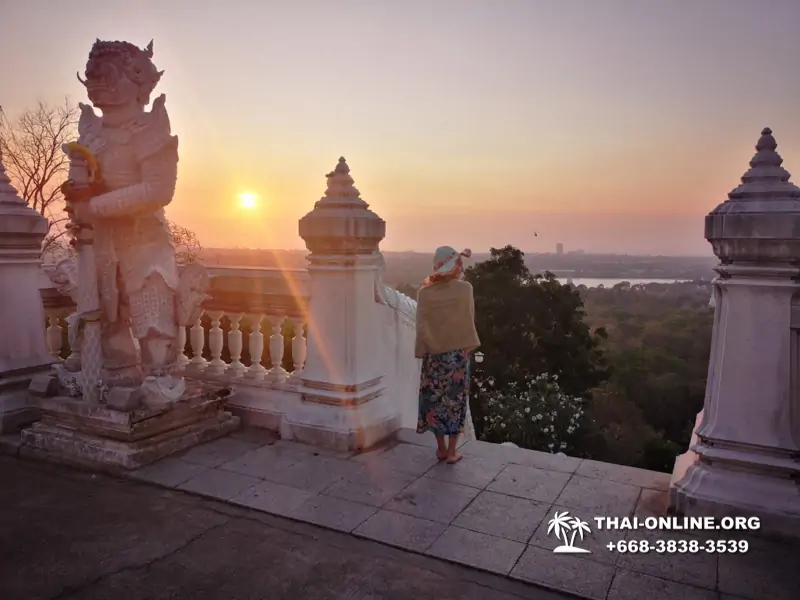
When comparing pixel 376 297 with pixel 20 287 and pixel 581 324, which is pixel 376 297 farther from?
pixel 581 324

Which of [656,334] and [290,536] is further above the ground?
[290,536]

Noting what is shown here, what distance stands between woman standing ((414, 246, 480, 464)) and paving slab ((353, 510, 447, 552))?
3.34 feet

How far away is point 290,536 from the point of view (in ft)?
12.0

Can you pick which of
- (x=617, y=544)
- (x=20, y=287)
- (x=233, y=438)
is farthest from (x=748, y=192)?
(x=20, y=287)

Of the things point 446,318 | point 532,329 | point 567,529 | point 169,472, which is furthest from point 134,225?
point 532,329

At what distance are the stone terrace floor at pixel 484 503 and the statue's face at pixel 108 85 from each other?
2.83m

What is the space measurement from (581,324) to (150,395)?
44.8 ft

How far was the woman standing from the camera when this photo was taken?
4.80 metres

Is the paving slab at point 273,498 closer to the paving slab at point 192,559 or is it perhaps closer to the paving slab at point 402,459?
the paving slab at point 192,559

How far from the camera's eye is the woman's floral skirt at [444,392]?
4.81m

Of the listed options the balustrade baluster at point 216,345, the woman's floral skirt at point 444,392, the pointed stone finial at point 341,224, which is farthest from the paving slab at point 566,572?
the balustrade baluster at point 216,345

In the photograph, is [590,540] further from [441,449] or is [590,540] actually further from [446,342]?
[446,342]

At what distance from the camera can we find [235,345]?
591cm

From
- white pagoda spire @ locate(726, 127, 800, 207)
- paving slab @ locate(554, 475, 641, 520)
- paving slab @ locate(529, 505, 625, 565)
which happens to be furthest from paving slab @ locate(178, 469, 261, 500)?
white pagoda spire @ locate(726, 127, 800, 207)
